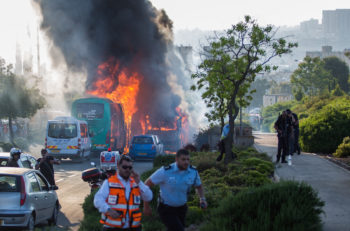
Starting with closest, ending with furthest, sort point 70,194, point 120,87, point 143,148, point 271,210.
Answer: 1. point 271,210
2. point 70,194
3. point 143,148
4. point 120,87

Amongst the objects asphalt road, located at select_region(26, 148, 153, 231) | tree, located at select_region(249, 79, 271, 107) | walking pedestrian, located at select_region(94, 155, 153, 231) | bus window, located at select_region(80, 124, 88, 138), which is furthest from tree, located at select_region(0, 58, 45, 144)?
tree, located at select_region(249, 79, 271, 107)

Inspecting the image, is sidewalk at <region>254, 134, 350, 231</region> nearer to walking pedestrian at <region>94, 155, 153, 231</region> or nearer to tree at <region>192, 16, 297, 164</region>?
tree at <region>192, 16, 297, 164</region>

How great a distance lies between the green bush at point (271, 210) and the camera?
7.88 metres

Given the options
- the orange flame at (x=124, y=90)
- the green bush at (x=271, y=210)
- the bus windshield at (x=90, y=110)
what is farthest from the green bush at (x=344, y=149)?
the orange flame at (x=124, y=90)

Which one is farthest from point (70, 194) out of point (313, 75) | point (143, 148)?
point (313, 75)

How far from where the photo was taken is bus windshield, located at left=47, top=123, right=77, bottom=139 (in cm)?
2889

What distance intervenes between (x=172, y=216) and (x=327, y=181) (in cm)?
798

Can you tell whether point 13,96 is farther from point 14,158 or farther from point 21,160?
point 14,158

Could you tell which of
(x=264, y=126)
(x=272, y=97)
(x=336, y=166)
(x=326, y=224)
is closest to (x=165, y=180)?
(x=326, y=224)

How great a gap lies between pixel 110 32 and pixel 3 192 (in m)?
36.5

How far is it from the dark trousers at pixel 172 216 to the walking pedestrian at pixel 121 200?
748 millimetres

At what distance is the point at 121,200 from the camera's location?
6.37m

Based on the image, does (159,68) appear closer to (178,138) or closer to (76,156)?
(178,138)

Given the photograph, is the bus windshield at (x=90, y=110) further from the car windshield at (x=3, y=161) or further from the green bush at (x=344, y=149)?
the car windshield at (x=3, y=161)
